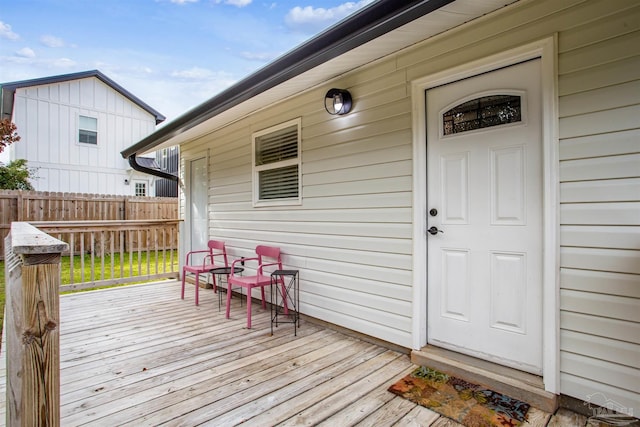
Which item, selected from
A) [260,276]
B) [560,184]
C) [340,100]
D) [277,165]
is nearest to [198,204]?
[277,165]

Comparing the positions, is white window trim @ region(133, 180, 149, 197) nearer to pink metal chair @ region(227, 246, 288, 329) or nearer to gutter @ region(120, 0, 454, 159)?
pink metal chair @ region(227, 246, 288, 329)

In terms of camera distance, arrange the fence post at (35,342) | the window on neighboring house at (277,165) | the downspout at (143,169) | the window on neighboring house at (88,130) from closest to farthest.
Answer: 1. the fence post at (35,342)
2. the window on neighboring house at (277,165)
3. the downspout at (143,169)
4. the window on neighboring house at (88,130)

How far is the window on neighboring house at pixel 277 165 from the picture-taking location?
12.7 ft

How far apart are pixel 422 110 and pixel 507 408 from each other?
6.99 feet

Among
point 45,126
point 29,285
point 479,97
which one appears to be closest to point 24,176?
point 45,126

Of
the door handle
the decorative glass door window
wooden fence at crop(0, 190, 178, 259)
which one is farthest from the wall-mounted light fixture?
wooden fence at crop(0, 190, 178, 259)

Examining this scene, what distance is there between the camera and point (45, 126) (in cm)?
1049

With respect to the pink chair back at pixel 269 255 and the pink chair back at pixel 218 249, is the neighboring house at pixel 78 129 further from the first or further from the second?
the pink chair back at pixel 269 255

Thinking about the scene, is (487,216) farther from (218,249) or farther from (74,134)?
(74,134)

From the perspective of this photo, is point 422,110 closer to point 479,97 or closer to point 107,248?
point 479,97

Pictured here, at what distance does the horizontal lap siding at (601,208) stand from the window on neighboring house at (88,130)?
13.4 meters

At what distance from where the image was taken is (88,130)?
11305 millimetres

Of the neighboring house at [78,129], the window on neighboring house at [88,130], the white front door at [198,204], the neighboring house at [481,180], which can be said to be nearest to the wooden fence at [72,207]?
the neighboring house at [78,129]

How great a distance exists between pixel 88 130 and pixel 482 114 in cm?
1303
